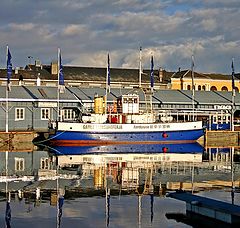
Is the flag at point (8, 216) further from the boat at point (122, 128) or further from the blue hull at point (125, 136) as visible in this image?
the boat at point (122, 128)

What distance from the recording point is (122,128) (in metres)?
52.8

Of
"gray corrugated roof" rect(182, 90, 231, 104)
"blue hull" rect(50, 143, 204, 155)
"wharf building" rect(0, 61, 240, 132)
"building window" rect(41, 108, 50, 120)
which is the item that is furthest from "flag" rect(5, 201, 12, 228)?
"gray corrugated roof" rect(182, 90, 231, 104)

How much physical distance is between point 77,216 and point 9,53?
36.0 metres

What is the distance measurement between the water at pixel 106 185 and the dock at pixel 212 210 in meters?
0.71

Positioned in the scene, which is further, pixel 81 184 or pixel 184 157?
pixel 184 157

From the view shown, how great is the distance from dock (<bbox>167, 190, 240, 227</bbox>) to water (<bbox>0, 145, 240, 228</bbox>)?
706 mm

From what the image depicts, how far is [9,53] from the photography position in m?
52.3

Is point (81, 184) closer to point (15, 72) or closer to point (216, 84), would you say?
point (15, 72)

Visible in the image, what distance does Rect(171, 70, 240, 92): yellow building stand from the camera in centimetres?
9088

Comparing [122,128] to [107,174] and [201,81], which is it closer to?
[107,174]

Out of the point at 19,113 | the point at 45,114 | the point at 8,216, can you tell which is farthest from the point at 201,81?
the point at 8,216

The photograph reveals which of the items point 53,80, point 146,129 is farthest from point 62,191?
point 53,80

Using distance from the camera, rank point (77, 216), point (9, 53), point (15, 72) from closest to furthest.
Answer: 1. point (77, 216)
2. point (9, 53)
3. point (15, 72)

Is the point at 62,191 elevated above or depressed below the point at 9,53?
below
